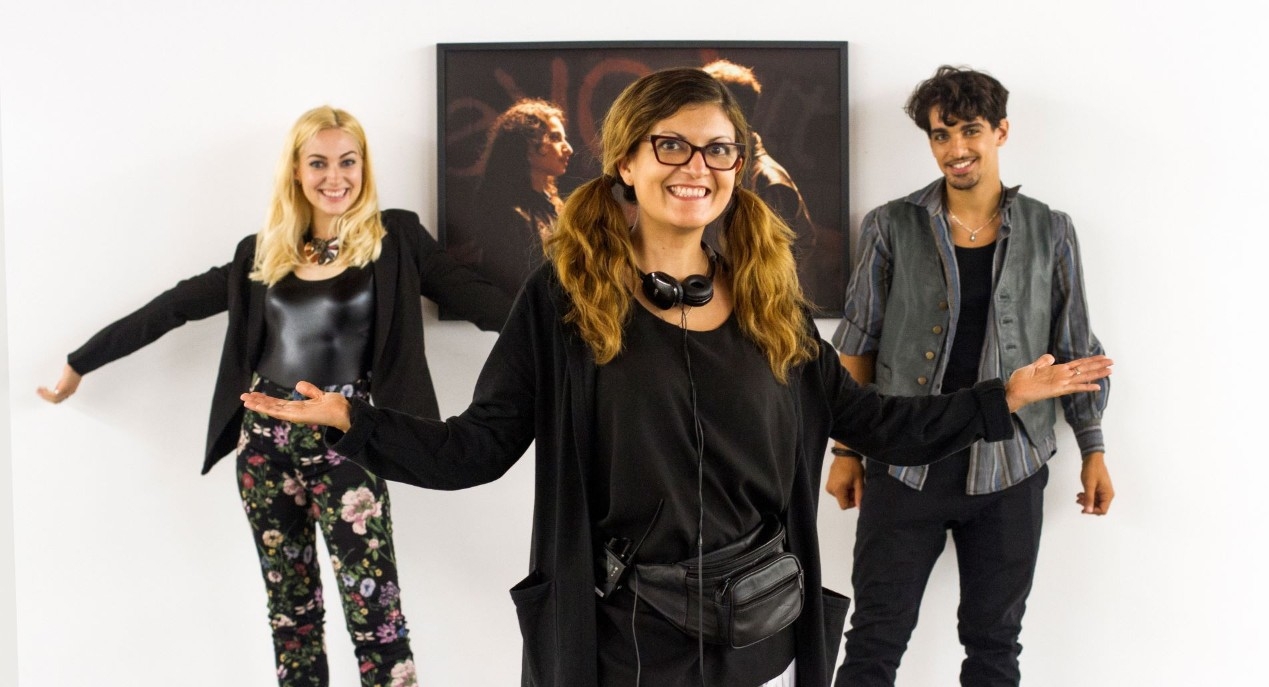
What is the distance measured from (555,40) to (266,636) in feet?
6.24

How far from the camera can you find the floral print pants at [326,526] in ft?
9.07

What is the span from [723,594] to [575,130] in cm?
173

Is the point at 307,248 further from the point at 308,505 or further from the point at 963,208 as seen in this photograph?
the point at 963,208

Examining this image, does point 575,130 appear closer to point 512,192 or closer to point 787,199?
point 512,192

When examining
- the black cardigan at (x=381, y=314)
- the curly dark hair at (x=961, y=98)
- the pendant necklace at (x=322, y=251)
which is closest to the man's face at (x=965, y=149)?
the curly dark hair at (x=961, y=98)

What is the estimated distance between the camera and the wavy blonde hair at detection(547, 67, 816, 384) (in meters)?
1.72

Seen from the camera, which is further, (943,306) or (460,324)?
(460,324)

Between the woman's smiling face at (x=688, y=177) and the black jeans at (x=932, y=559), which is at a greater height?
the woman's smiling face at (x=688, y=177)

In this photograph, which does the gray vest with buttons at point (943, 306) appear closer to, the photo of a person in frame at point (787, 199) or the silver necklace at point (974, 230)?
the silver necklace at point (974, 230)

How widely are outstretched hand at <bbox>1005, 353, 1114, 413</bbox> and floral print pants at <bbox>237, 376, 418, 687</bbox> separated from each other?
1607 millimetres

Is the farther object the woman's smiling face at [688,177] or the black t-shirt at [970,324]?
the black t-shirt at [970,324]

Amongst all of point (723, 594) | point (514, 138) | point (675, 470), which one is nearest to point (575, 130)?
point (514, 138)

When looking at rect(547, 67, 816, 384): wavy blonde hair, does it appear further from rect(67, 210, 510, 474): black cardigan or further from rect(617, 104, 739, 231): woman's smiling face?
rect(67, 210, 510, 474): black cardigan

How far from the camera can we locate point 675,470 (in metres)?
1.67
